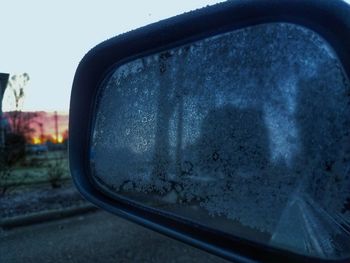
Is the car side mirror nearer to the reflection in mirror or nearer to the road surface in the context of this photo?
the reflection in mirror

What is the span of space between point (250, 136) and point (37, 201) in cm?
783

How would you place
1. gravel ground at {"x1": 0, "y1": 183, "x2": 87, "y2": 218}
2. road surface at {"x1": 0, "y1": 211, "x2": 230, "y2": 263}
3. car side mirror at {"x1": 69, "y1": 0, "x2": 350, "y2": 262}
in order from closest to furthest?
car side mirror at {"x1": 69, "y1": 0, "x2": 350, "y2": 262}
road surface at {"x1": 0, "y1": 211, "x2": 230, "y2": 263}
gravel ground at {"x1": 0, "y1": 183, "x2": 87, "y2": 218}

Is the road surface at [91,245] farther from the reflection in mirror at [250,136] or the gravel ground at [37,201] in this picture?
the reflection in mirror at [250,136]

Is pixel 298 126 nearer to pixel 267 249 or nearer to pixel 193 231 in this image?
pixel 267 249

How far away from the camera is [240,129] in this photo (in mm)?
1183

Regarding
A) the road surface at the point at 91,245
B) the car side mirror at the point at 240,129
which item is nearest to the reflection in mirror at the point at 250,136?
the car side mirror at the point at 240,129

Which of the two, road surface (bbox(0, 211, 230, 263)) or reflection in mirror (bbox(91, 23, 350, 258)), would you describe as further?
road surface (bbox(0, 211, 230, 263))

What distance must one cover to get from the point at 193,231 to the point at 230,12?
26.7 inches

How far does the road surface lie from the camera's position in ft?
15.9

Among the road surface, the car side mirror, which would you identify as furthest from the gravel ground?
the car side mirror

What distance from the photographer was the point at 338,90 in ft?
3.13

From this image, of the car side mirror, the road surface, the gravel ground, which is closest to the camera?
the car side mirror

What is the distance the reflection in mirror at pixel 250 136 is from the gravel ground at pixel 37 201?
19.9 ft

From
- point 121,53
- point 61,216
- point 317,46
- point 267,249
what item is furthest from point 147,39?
point 61,216
